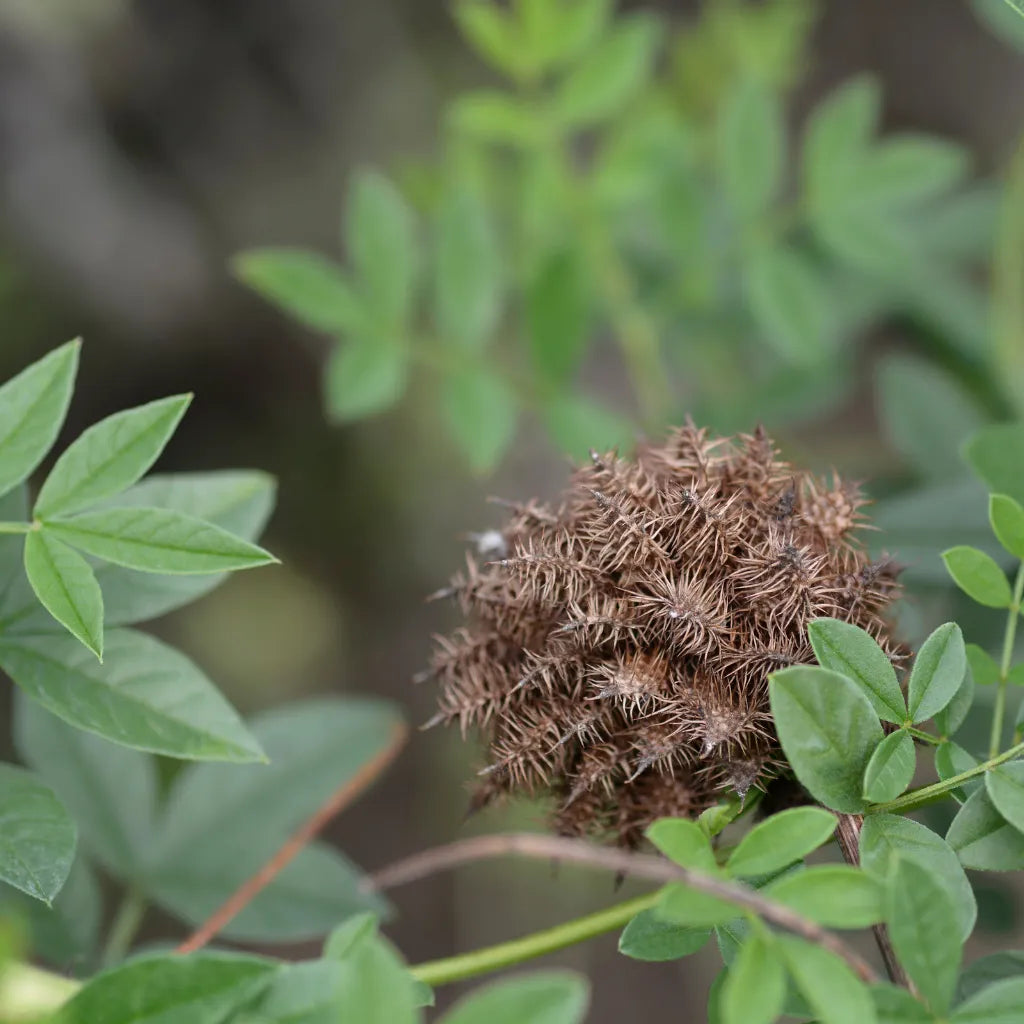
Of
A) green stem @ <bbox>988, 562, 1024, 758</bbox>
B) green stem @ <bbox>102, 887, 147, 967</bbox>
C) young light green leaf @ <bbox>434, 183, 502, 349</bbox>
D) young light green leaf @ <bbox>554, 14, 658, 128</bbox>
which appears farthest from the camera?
young light green leaf @ <bbox>554, 14, 658, 128</bbox>

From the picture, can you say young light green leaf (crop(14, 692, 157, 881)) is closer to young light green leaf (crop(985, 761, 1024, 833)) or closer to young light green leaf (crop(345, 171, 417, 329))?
young light green leaf (crop(345, 171, 417, 329))

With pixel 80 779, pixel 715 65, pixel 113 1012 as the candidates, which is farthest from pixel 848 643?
pixel 715 65

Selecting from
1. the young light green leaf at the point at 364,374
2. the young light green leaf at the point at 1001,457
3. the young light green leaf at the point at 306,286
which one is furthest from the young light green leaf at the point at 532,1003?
the young light green leaf at the point at 306,286

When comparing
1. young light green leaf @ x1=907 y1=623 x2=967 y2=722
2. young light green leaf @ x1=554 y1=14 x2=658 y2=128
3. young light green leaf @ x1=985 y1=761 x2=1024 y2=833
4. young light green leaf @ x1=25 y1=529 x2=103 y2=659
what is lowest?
young light green leaf @ x1=25 y1=529 x2=103 y2=659

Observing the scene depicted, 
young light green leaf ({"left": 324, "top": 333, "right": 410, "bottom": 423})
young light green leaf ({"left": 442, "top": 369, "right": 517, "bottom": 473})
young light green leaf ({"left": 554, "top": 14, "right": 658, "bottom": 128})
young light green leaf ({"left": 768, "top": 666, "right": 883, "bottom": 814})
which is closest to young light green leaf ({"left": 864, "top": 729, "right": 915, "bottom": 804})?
young light green leaf ({"left": 768, "top": 666, "right": 883, "bottom": 814})

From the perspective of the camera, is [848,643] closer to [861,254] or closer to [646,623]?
[646,623]

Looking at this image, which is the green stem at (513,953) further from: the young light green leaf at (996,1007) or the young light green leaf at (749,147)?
the young light green leaf at (749,147)

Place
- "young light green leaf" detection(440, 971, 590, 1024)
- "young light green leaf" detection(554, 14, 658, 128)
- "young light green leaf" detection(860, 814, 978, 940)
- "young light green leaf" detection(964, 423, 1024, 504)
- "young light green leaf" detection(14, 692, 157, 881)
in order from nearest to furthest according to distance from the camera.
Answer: "young light green leaf" detection(440, 971, 590, 1024) < "young light green leaf" detection(860, 814, 978, 940) < "young light green leaf" detection(964, 423, 1024, 504) < "young light green leaf" detection(14, 692, 157, 881) < "young light green leaf" detection(554, 14, 658, 128)
